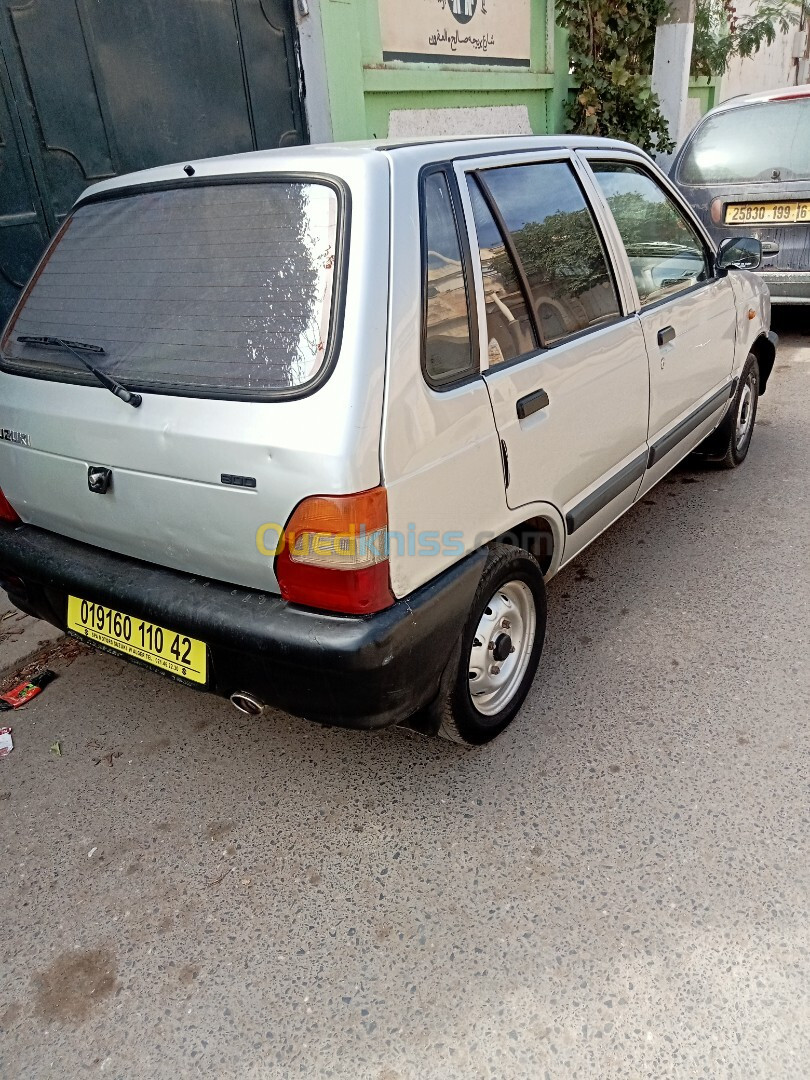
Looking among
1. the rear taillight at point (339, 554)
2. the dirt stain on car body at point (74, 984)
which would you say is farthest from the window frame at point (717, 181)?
the dirt stain on car body at point (74, 984)

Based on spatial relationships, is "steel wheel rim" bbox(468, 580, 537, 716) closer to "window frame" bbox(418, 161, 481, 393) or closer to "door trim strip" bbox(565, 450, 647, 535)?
"door trim strip" bbox(565, 450, 647, 535)

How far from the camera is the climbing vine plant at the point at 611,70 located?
8203 millimetres

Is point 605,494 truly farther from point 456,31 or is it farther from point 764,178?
point 456,31

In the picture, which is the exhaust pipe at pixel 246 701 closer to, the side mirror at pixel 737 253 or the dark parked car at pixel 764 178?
the side mirror at pixel 737 253

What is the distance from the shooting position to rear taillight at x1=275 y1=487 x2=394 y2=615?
5.79ft

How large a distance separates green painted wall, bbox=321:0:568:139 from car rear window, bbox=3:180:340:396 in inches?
168

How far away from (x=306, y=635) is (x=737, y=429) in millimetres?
3313

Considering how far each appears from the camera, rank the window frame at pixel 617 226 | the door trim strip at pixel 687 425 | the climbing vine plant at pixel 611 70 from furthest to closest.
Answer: the climbing vine plant at pixel 611 70, the door trim strip at pixel 687 425, the window frame at pixel 617 226

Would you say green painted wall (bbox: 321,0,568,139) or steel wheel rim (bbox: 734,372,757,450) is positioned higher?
green painted wall (bbox: 321,0,568,139)

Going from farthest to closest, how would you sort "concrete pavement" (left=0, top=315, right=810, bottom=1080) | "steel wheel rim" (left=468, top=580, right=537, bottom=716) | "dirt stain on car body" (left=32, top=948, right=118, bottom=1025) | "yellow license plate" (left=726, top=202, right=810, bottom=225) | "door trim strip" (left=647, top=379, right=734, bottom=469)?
"yellow license plate" (left=726, top=202, right=810, bottom=225) → "door trim strip" (left=647, top=379, right=734, bottom=469) → "steel wheel rim" (left=468, top=580, right=537, bottom=716) → "dirt stain on car body" (left=32, top=948, right=118, bottom=1025) → "concrete pavement" (left=0, top=315, right=810, bottom=1080)

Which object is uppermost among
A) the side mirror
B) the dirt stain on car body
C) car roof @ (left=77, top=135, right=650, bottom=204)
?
car roof @ (left=77, top=135, right=650, bottom=204)

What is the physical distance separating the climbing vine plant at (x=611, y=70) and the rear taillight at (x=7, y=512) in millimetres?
7864

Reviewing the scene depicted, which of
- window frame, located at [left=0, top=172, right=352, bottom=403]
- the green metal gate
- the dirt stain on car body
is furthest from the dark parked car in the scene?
the dirt stain on car body

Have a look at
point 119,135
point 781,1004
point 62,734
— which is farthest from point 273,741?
point 119,135
